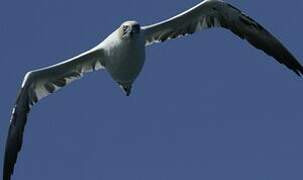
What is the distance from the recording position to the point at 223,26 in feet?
88.9

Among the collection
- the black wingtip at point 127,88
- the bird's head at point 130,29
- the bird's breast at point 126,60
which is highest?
the bird's head at point 130,29

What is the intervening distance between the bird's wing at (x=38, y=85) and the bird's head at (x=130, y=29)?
2.12 meters

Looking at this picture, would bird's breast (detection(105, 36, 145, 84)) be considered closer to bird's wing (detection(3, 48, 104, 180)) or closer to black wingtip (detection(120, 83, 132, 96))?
black wingtip (detection(120, 83, 132, 96))

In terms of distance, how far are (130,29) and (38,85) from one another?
13.1 feet

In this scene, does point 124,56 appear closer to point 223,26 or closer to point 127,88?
point 127,88

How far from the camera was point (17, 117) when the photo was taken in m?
27.0

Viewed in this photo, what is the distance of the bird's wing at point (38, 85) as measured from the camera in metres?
26.8

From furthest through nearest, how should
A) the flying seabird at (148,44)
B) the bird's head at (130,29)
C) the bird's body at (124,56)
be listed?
the flying seabird at (148,44)
the bird's body at (124,56)
the bird's head at (130,29)

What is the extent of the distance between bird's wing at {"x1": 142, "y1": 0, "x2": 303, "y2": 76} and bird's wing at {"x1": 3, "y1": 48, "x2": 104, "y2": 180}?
6.00 ft

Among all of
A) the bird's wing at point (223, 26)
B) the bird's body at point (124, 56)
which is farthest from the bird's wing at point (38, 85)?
the bird's wing at point (223, 26)

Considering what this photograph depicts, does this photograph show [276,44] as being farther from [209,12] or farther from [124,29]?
[124,29]

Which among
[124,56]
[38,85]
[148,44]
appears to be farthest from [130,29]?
[38,85]

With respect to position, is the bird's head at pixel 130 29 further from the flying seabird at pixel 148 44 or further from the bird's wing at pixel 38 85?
the bird's wing at pixel 38 85

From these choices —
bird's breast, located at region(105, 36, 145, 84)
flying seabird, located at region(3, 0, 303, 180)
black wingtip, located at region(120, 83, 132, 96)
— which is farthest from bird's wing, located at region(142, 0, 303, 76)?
bird's breast, located at region(105, 36, 145, 84)
